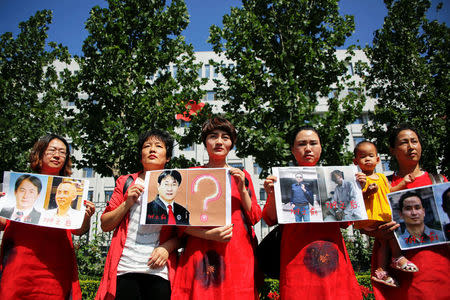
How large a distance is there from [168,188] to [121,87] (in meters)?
5.91

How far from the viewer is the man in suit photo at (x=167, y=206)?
2324 mm

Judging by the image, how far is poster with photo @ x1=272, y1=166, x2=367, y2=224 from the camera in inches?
91.0

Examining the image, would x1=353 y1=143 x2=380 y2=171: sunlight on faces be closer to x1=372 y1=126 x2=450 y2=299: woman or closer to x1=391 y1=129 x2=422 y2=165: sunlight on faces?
x1=391 y1=129 x2=422 y2=165: sunlight on faces

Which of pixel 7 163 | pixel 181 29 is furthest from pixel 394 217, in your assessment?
pixel 7 163

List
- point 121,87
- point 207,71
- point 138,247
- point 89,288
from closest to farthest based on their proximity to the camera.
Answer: point 138,247, point 89,288, point 121,87, point 207,71

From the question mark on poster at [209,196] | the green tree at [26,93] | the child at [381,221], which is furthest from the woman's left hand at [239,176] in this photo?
the green tree at [26,93]

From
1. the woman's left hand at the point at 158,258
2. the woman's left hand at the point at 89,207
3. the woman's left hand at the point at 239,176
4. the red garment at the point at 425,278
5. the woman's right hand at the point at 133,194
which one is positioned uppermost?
the woman's left hand at the point at 239,176

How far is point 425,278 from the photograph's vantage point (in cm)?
230

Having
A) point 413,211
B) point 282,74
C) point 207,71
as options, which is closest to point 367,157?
point 413,211

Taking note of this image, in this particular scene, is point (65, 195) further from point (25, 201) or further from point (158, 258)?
point (158, 258)

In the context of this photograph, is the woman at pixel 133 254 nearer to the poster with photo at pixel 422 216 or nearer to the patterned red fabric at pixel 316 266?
the patterned red fabric at pixel 316 266

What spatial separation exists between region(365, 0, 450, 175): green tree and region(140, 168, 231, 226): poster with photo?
918 cm

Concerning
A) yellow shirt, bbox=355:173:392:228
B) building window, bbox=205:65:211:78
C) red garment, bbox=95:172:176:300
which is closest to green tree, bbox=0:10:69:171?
red garment, bbox=95:172:176:300

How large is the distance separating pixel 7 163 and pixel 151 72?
566 cm
